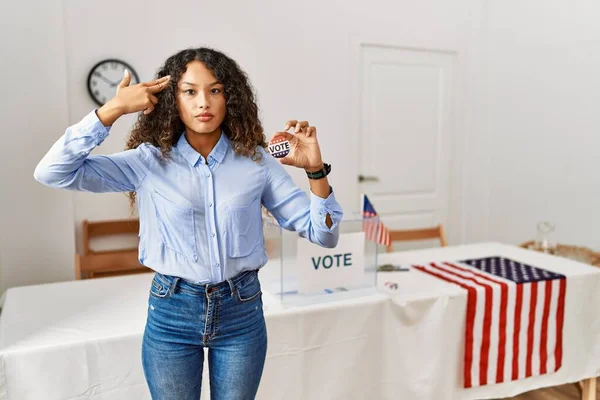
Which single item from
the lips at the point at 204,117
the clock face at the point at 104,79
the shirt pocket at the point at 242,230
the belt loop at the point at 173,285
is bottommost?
the belt loop at the point at 173,285

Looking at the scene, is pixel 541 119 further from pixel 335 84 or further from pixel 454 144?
pixel 335 84

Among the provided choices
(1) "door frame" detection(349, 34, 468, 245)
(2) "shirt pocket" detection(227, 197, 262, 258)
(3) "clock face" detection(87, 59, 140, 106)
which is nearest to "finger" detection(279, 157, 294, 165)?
(2) "shirt pocket" detection(227, 197, 262, 258)

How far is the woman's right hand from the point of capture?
41.7 inches

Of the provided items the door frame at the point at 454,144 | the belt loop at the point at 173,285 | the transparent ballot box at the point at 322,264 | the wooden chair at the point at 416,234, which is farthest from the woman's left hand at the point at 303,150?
the door frame at the point at 454,144

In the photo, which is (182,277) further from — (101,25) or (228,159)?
(101,25)

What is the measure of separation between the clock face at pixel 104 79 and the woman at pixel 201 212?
2351 mm

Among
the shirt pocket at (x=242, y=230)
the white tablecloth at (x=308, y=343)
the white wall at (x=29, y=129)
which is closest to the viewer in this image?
the shirt pocket at (x=242, y=230)

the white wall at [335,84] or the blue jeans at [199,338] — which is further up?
the white wall at [335,84]

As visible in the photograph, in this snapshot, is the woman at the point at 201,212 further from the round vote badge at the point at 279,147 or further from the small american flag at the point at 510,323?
the small american flag at the point at 510,323

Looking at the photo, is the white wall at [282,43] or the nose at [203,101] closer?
the nose at [203,101]

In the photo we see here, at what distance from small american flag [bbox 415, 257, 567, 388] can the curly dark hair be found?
143 cm

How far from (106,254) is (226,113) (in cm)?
196

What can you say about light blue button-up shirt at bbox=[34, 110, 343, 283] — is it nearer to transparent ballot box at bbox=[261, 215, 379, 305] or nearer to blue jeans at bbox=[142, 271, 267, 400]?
blue jeans at bbox=[142, 271, 267, 400]

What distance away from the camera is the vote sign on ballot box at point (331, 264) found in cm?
201
